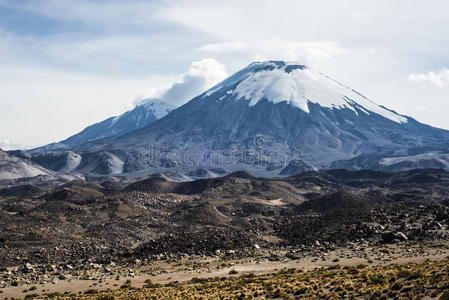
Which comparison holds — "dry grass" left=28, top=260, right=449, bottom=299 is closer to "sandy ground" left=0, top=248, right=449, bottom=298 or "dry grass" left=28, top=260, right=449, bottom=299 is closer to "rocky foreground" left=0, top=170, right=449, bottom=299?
"rocky foreground" left=0, top=170, right=449, bottom=299

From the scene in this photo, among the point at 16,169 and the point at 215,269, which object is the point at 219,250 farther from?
the point at 16,169

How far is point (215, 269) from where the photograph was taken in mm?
32531

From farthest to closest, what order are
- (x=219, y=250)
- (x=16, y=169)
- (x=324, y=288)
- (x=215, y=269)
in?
(x=16, y=169) → (x=219, y=250) → (x=215, y=269) → (x=324, y=288)

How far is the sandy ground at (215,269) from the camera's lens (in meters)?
27.9

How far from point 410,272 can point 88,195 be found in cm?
8617

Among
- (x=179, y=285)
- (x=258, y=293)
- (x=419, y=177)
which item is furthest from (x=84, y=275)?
(x=419, y=177)

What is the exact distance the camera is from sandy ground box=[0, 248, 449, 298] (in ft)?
91.5

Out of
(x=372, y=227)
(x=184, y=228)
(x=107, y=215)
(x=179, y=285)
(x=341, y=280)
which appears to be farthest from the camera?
(x=107, y=215)

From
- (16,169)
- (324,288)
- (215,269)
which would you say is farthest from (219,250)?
(16,169)

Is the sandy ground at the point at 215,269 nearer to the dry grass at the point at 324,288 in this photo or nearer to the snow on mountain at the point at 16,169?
the dry grass at the point at 324,288

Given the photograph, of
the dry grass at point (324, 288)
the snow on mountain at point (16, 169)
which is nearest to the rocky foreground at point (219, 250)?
the dry grass at point (324, 288)

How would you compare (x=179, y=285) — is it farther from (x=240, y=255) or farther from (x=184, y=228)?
(x=184, y=228)

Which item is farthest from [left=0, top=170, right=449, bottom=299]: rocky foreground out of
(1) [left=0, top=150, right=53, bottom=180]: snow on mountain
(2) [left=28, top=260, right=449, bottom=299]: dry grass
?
(1) [left=0, top=150, right=53, bottom=180]: snow on mountain

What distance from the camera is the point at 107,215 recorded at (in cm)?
6806
